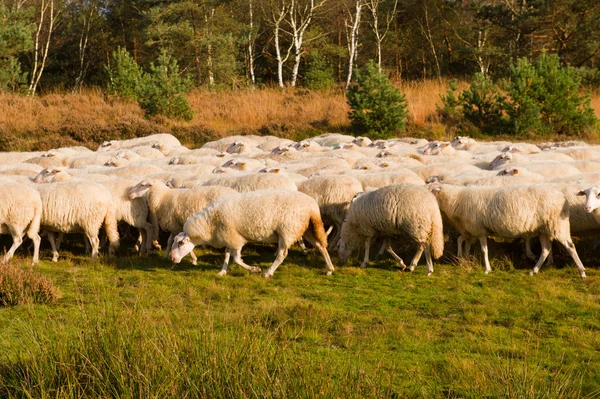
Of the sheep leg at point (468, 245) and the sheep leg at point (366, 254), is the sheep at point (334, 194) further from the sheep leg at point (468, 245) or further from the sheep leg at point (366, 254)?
the sheep leg at point (468, 245)

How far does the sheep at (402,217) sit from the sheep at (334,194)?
93 cm

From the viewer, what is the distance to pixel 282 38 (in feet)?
162

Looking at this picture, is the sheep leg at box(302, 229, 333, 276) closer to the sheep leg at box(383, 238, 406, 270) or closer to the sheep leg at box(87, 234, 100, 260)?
the sheep leg at box(383, 238, 406, 270)

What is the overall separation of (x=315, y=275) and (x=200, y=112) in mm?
22015

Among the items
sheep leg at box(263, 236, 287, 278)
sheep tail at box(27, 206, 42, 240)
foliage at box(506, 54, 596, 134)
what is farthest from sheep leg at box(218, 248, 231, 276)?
foliage at box(506, 54, 596, 134)

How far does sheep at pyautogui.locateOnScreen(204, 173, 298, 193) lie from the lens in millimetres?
12641

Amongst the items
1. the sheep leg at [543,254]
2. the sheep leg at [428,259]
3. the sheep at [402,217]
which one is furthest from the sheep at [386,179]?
the sheep leg at [543,254]

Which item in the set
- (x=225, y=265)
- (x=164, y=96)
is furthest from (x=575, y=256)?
(x=164, y=96)

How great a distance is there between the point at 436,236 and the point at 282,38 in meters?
40.8

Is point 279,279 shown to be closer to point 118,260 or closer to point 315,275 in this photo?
point 315,275

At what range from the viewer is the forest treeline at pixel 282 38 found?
38.6 m

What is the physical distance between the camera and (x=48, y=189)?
1176 centimetres

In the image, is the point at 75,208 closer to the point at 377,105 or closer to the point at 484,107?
the point at 377,105

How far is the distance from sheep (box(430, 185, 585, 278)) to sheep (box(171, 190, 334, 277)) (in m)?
2.42
